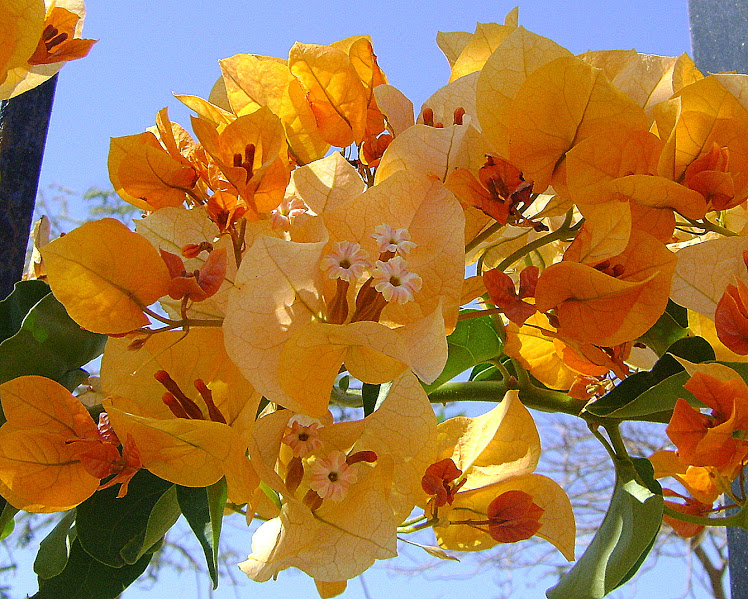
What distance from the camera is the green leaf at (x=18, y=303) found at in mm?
413

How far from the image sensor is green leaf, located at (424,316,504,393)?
0.45 meters

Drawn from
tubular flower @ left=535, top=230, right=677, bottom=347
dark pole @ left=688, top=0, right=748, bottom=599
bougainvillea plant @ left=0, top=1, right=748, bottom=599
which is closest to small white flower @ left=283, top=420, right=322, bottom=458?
bougainvillea plant @ left=0, top=1, right=748, bottom=599

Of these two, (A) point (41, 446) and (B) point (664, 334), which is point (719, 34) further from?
(A) point (41, 446)

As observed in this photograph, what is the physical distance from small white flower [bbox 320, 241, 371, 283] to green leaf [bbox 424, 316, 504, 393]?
0.16 meters

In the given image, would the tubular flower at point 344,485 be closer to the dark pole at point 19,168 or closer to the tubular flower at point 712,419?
the tubular flower at point 712,419

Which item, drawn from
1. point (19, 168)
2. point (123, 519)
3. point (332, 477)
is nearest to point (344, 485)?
point (332, 477)

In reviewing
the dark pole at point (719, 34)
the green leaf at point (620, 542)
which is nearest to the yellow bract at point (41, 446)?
the green leaf at point (620, 542)

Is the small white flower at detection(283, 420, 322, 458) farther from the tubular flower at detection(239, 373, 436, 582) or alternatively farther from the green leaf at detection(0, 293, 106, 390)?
the green leaf at detection(0, 293, 106, 390)

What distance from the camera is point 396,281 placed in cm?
28

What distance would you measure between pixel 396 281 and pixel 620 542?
17 cm

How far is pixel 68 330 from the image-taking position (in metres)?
0.39

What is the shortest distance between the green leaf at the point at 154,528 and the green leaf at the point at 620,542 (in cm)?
19

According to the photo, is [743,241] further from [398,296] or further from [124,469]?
[124,469]

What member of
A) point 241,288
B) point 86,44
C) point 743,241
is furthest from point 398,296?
point 86,44
